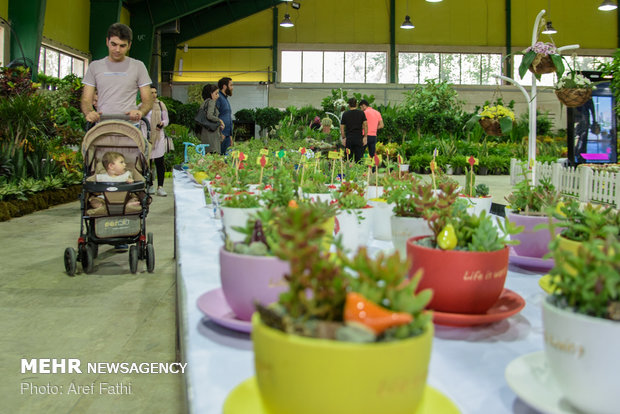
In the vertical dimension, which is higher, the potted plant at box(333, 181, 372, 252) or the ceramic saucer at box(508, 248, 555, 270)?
the potted plant at box(333, 181, 372, 252)

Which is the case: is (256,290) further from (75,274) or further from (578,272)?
(75,274)

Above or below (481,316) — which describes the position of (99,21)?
above

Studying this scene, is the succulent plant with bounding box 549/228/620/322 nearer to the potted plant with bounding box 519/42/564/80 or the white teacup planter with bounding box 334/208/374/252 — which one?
the white teacup planter with bounding box 334/208/374/252

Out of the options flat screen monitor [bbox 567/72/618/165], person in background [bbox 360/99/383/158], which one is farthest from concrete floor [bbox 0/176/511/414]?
flat screen monitor [bbox 567/72/618/165]

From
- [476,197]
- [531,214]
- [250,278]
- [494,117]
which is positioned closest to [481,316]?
[250,278]

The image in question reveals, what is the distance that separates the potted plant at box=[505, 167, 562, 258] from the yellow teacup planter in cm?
75

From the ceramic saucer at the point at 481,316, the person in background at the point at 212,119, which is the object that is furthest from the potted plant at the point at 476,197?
the person in background at the point at 212,119

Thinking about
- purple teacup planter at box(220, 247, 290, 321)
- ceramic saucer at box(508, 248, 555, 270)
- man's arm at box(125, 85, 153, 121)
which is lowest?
ceramic saucer at box(508, 248, 555, 270)

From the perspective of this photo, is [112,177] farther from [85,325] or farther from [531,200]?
[531,200]

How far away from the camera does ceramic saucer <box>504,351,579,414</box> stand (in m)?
0.57

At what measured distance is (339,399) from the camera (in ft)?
1.60

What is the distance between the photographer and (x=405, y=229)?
3.75ft

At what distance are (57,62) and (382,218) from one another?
12159mm

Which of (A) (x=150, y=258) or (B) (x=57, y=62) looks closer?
(A) (x=150, y=258)
